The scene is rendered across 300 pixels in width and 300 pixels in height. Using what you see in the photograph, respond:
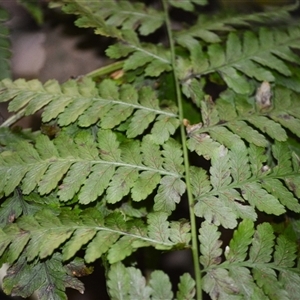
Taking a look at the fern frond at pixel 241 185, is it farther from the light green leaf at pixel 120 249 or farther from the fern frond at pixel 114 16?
the fern frond at pixel 114 16

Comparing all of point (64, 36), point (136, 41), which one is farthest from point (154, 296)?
point (64, 36)

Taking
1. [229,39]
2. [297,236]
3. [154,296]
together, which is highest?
[229,39]

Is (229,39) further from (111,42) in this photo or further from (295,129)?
(111,42)

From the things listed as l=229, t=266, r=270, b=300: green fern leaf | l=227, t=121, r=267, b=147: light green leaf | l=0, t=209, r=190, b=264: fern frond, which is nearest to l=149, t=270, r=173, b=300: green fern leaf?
l=0, t=209, r=190, b=264: fern frond

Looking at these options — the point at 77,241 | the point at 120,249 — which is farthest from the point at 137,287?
the point at 77,241

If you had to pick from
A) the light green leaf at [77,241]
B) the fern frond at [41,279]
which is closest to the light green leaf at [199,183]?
the light green leaf at [77,241]

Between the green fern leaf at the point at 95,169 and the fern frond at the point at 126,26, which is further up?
the fern frond at the point at 126,26

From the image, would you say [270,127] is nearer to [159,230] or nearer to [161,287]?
[159,230]
